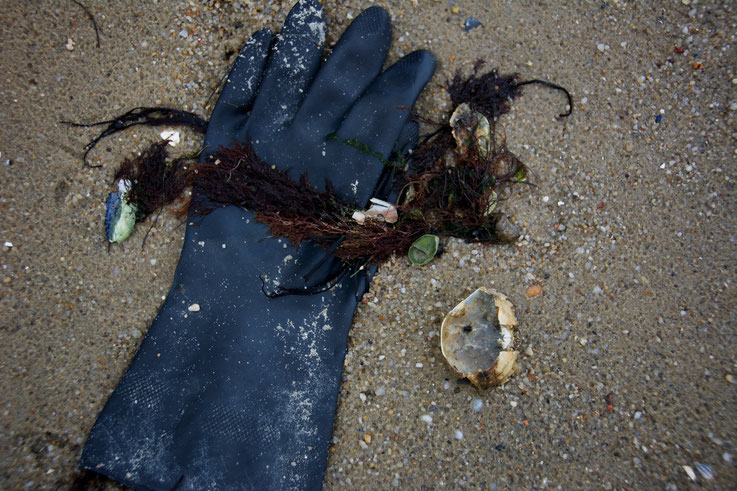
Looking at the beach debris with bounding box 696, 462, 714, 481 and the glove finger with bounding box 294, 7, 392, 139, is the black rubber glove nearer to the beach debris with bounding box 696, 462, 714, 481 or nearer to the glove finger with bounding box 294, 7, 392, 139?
the glove finger with bounding box 294, 7, 392, 139

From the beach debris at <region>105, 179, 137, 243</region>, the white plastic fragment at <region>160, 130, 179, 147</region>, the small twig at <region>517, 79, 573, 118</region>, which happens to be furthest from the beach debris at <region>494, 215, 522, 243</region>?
the beach debris at <region>105, 179, 137, 243</region>

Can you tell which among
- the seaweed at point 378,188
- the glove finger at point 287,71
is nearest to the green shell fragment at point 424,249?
the seaweed at point 378,188

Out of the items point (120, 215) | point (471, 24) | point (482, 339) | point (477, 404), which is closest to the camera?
point (482, 339)

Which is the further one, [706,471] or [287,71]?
[287,71]

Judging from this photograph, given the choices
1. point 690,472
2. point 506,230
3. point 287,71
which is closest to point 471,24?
point 287,71

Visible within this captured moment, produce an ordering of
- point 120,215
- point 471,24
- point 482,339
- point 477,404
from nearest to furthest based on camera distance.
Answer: point 482,339
point 477,404
point 120,215
point 471,24

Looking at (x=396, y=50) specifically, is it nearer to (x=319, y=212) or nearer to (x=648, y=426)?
(x=319, y=212)

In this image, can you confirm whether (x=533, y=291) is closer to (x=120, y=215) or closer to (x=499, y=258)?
(x=499, y=258)
